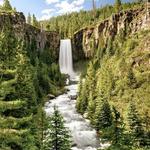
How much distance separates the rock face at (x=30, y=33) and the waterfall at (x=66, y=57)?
7.06 feet

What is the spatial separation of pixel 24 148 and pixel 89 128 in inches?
1147

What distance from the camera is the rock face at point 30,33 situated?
104444 mm

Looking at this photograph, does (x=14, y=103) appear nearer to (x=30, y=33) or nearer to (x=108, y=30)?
(x=108, y=30)

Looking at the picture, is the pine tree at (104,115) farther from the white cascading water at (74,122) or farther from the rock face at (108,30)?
the rock face at (108,30)

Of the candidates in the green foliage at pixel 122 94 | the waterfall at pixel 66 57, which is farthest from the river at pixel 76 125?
the waterfall at pixel 66 57

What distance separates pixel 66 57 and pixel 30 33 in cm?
2403

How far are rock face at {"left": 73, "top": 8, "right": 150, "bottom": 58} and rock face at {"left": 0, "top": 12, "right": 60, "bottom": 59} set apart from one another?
8.98 m

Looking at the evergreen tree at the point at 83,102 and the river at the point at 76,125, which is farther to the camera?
the evergreen tree at the point at 83,102

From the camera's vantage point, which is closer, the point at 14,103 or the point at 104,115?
the point at 14,103

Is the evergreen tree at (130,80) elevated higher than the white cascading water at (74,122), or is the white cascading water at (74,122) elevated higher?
the evergreen tree at (130,80)

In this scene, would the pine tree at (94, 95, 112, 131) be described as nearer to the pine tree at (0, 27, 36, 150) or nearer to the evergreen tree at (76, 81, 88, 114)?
the pine tree at (0, 27, 36, 150)

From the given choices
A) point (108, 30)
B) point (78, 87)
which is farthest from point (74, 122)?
point (108, 30)

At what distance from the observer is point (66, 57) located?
14200 cm

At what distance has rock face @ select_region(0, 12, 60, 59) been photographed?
104 m
